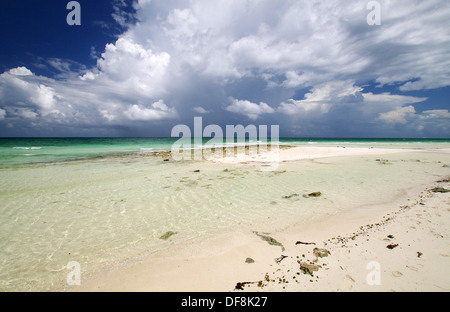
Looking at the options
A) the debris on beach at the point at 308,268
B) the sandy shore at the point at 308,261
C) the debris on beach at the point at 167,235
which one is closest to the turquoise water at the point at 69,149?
the debris on beach at the point at 167,235

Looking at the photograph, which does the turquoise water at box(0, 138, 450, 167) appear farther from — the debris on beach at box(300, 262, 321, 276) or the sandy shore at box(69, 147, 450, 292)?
the debris on beach at box(300, 262, 321, 276)

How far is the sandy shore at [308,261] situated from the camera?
2863mm

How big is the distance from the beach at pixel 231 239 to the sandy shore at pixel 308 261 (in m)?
0.02

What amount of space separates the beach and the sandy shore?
0.02 metres

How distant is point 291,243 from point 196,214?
3030 millimetres

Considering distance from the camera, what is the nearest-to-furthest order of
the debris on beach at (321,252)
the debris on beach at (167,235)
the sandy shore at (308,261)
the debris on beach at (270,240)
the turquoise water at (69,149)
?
the sandy shore at (308,261) → the debris on beach at (321,252) → the debris on beach at (270,240) → the debris on beach at (167,235) → the turquoise water at (69,149)

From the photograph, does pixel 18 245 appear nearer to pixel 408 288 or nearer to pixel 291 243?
pixel 291 243

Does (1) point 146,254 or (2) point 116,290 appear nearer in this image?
(2) point 116,290

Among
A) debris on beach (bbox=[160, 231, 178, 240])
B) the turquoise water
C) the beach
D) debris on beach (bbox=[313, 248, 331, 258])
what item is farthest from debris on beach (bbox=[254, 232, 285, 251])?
the turquoise water

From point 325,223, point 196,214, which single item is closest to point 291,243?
point 325,223

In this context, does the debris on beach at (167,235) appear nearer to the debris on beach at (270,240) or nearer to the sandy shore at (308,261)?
the sandy shore at (308,261)

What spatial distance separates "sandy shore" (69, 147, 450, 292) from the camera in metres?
2.86

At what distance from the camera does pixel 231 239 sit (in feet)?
14.6

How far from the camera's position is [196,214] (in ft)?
20.0
